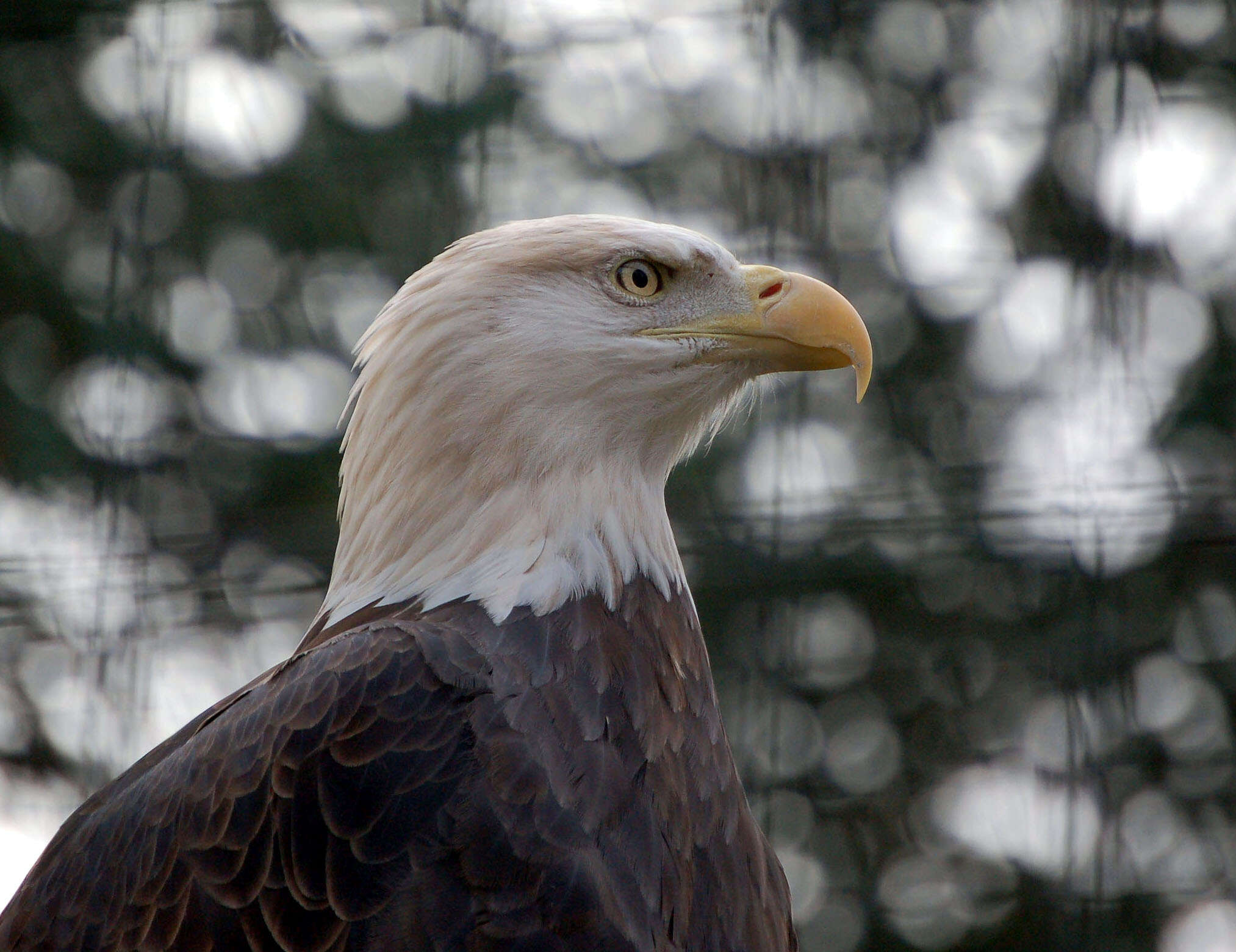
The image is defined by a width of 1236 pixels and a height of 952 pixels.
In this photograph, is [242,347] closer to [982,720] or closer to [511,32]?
[511,32]

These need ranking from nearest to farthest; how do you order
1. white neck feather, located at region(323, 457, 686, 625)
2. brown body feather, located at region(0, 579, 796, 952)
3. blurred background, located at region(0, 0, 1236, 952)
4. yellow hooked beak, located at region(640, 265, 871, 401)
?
brown body feather, located at region(0, 579, 796, 952) → white neck feather, located at region(323, 457, 686, 625) → yellow hooked beak, located at region(640, 265, 871, 401) → blurred background, located at region(0, 0, 1236, 952)

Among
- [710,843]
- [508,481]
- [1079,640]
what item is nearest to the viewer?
[710,843]

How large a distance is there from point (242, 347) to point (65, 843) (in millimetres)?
3153

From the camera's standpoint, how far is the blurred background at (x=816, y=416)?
4074mm

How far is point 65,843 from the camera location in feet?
5.90

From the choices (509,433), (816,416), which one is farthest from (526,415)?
(816,416)

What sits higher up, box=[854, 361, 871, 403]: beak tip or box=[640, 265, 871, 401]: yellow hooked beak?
box=[640, 265, 871, 401]: yellow hooked beak

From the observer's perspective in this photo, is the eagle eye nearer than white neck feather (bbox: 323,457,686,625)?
No

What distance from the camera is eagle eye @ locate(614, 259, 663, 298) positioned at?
6.55 feet

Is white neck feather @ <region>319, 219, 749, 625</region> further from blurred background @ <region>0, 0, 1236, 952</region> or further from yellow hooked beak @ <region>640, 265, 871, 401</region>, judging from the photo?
blurred background @ <region>0, 0, 1236, 952</region>

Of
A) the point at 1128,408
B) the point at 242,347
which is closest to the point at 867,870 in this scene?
the point at 1128,408

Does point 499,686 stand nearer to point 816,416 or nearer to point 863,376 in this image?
point 863,376

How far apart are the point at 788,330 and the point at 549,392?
1.16ft

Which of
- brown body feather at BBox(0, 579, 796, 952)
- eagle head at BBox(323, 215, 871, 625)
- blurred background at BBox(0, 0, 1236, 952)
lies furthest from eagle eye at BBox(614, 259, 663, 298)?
blurred background at BBox(0, 0, 1236, 952)
